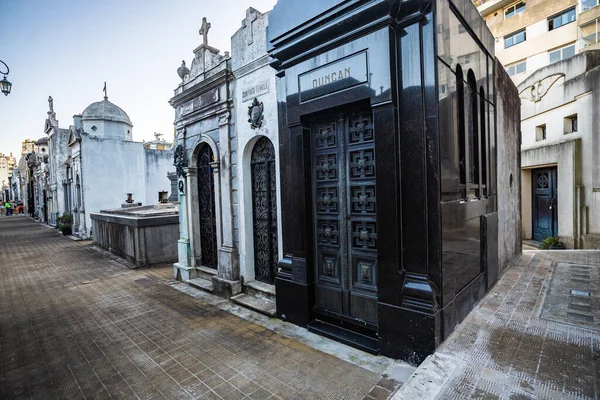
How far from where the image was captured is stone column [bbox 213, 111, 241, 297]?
6391 millimetres

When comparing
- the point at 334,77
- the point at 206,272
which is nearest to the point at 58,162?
the point at 206,272

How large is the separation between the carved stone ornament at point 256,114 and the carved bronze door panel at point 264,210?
353mm

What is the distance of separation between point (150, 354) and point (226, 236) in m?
2.80

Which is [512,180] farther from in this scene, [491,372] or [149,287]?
[149,287]

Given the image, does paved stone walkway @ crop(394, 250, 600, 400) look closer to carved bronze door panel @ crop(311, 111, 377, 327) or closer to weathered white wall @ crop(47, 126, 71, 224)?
carved bronze door panel @ crop(311, 111, 377, 327)

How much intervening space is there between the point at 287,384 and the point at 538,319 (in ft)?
10.5

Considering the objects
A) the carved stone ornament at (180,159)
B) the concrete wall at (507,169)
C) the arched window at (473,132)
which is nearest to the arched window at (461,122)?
the arched window at (473,132)

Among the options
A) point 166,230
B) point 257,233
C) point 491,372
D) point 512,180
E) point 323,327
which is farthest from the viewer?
point 166,230

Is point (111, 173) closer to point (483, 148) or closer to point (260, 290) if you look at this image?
point (260, 290)

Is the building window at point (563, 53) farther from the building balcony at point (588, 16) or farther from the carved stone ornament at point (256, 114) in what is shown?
the carved stone ornament at point (256, 114)

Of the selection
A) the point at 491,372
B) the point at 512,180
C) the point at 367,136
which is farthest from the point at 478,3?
the point at 491,372

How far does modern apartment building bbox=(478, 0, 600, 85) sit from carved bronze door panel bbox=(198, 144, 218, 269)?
2423 cm

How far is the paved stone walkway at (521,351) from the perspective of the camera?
2.53 metres

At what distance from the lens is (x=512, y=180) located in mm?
7059
